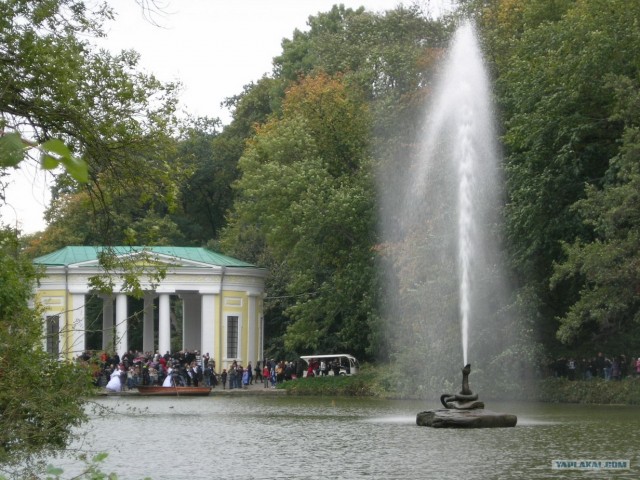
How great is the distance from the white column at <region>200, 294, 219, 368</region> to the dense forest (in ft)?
16.5

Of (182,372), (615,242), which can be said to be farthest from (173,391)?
(615,242)

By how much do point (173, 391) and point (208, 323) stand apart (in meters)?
18.3

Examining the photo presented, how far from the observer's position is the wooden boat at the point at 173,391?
5572 centimetres

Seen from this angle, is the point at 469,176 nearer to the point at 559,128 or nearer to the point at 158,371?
the point at 559,128

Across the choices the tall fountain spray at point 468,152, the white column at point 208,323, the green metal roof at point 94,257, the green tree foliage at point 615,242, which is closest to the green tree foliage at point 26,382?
the green tree foliage at point 615,242

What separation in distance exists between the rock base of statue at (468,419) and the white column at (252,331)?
43.7 m

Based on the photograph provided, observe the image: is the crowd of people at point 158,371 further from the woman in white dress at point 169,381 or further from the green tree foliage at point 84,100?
the green tree foliage at point 84,100

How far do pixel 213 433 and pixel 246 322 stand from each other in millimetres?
44314

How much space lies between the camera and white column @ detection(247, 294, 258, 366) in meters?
74.9

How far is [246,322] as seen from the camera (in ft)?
246

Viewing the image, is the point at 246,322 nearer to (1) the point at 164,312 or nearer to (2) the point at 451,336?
(1) the point at 164,312

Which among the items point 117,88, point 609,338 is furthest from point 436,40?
point 117,88

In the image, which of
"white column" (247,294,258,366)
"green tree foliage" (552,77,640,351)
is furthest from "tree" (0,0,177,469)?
"white column" (247,294,258,366)

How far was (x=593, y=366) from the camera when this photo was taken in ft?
165
